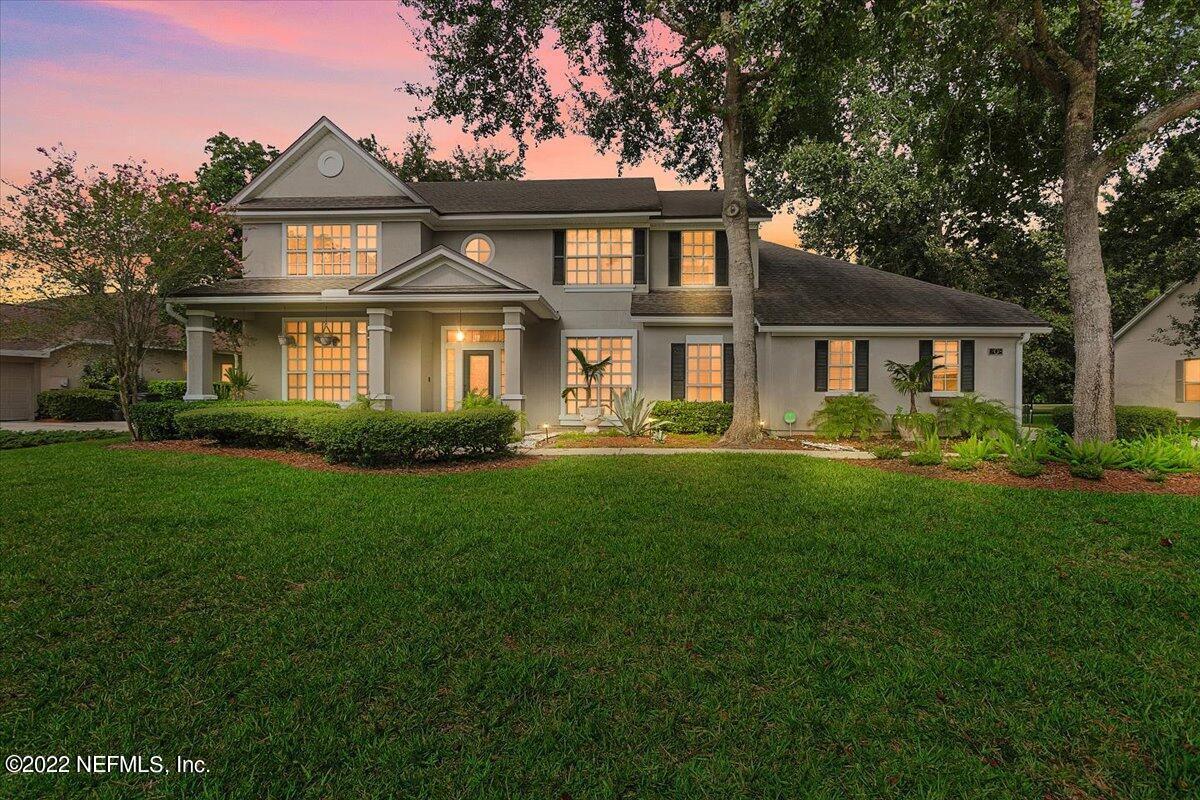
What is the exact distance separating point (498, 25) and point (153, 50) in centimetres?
763

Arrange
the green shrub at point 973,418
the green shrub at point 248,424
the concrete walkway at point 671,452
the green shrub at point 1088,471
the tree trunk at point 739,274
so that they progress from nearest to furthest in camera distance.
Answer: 1. the green shrub at point 1088,471
2. the concrete walkway at point 671,452
3. the green shrub at point 248,424
4. the tree trunk at point 739,274
5. the green shrub at point 973,418

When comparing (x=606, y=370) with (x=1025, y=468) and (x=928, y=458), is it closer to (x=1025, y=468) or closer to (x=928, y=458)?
(x=928, y=458)

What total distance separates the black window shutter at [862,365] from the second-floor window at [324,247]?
13991 millimetres

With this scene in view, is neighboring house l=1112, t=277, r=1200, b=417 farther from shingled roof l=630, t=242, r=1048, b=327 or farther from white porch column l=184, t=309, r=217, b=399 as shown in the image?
white porch column l=184, t=309, r=217, b=399

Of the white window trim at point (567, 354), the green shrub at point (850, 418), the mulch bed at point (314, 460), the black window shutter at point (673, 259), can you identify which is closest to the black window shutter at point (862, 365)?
the green shrub at point (850, 418)

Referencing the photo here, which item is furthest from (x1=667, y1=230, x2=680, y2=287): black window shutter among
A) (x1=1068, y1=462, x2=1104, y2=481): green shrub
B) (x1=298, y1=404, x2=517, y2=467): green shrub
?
(x1=1068, y1=462, x2=1104, y2=481): green shrub

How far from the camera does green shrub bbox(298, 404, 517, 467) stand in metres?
8.39

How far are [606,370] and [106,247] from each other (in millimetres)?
11146

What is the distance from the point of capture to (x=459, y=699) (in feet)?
8.04

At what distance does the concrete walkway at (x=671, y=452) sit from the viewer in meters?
9.76

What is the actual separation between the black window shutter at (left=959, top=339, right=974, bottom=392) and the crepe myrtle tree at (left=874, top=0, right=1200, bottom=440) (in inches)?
161

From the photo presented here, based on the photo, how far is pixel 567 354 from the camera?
47.2 ft

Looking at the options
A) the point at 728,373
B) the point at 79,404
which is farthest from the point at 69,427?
the point at 728,373

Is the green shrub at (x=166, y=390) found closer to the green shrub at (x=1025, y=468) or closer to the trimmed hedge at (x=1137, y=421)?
the green shrub at (x=1025, y=468)
